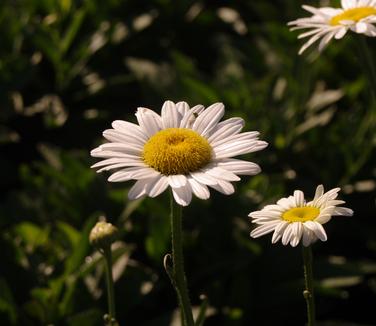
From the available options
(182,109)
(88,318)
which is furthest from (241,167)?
(88,318)

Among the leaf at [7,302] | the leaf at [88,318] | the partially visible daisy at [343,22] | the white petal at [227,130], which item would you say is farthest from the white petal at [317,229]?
the leaf at [7,302]

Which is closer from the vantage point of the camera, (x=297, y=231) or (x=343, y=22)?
(x=297, y=231)

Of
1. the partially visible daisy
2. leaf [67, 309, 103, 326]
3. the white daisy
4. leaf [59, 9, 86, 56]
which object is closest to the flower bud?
the white daisy

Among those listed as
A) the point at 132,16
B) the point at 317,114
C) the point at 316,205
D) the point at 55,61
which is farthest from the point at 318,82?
the point at 316,205

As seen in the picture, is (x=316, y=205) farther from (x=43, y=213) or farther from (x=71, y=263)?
(x=43, y=213)

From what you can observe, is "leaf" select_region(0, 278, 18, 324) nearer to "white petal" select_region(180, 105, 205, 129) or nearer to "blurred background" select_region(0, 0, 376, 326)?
"blurred background" select_region(0, 0, 376, 326)

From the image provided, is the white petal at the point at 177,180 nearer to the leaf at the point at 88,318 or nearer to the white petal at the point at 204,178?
the white petal at the point at 204,178

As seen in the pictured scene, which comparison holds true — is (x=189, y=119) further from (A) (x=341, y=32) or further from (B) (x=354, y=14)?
(B) (x=354, y=14)
